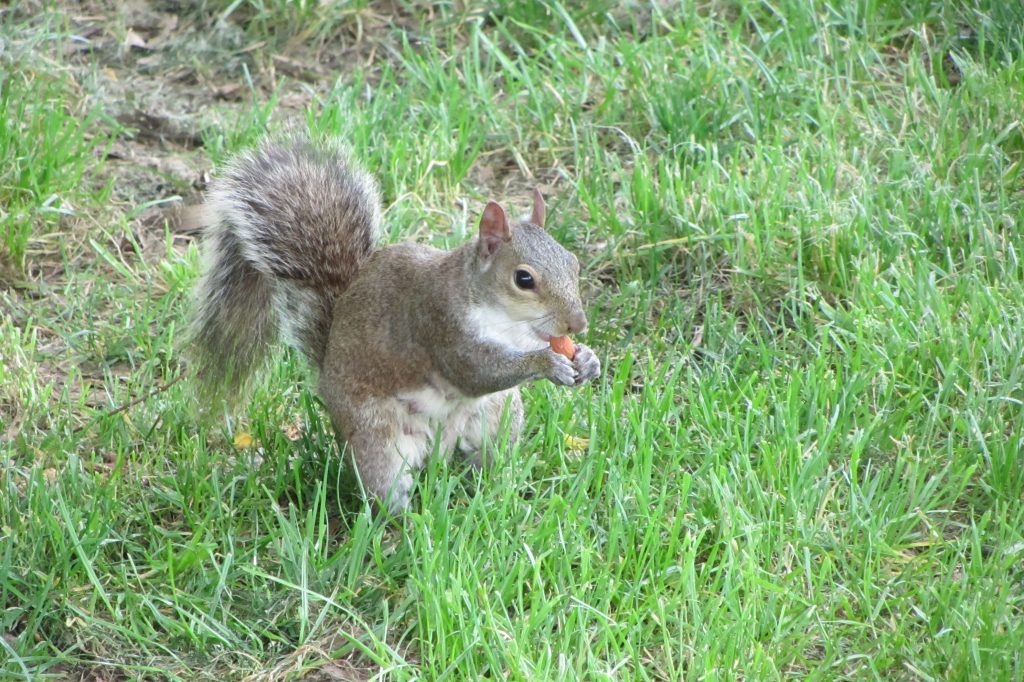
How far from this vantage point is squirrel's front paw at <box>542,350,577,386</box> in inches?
93.1

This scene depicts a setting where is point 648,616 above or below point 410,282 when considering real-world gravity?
below

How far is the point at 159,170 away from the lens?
140 inches

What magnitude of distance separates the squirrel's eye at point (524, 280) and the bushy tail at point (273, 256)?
438mm

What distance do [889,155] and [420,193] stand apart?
1.11 metres

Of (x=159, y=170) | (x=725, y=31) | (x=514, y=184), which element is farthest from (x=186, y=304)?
(x=725, y=31)

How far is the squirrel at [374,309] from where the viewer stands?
238 cm

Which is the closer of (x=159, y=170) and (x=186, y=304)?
(x=186, y=304)

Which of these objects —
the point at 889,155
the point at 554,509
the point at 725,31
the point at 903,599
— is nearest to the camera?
the point at 903,599

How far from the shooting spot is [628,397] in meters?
2.77

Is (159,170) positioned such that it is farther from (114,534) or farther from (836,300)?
(836,300)

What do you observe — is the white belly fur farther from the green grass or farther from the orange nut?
the orange nut

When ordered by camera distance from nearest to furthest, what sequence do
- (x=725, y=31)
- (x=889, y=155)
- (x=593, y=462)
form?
(x=593, y=462) → (x=889, y=155) → (x=725, y=31)

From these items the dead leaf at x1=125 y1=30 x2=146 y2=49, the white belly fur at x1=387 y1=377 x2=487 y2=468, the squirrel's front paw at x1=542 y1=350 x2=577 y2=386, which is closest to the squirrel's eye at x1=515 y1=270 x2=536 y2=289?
the squirrel's front paw at x1=542 y1=350 x2=577 y2=386

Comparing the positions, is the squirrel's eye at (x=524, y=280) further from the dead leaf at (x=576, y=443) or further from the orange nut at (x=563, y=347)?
the dead leaf at (x=576, y=443)
